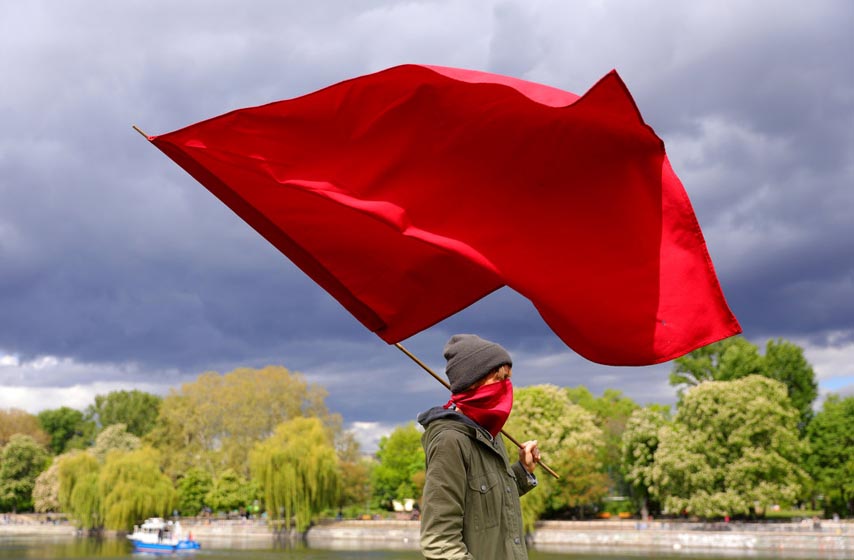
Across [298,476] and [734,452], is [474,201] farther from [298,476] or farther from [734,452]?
[298,476]

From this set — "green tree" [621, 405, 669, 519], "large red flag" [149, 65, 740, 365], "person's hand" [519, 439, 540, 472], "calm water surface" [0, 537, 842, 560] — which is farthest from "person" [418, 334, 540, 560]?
"green tree" [621, 405, 669, 519]

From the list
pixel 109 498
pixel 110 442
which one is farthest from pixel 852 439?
pixel 110 442

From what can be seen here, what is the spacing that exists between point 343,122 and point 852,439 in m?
40.9

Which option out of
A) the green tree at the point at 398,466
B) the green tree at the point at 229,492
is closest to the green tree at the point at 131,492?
the green tree at the point at 229,492

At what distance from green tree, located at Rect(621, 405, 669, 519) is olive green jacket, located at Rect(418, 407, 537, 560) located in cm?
3928

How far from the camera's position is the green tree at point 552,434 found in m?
40.6

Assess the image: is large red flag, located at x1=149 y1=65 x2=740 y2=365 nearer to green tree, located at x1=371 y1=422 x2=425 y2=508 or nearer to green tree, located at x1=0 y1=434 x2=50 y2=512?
green tree, located at x1=371 y1=422 x2=425 y2=508

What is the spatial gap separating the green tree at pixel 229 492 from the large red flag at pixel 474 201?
50.8 m

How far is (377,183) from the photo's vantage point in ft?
13.3

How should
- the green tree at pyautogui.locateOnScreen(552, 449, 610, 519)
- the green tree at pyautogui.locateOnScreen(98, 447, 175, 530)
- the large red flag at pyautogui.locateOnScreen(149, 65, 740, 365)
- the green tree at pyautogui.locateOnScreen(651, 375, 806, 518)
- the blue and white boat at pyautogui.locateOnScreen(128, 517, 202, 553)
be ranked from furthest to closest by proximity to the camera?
the green tree at pyautogui.locateOnScreen(98, 447, 175, 530)
the green tree at pyautogui.locateOnScreen(552, 449, 610, 519)
the blue and white boat at pyautogui.locateOnScreen(128, 517, 202, 553)
the green tree at pyautogui.locateOnScreen(651, 375, 806, 518)
the large red flag at pyautogui.locateOnScreen(149, 65, 740, 365)

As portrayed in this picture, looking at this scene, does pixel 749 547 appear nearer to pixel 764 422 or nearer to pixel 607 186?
pixel 764 422

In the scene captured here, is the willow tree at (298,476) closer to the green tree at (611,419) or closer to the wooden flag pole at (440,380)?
the green tree at (611,419)

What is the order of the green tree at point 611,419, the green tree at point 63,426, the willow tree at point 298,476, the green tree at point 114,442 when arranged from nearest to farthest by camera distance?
the willow tree at point 298,476
the green tree at point 611,419
the green tree at point 114,442
the green tree at point 63,426

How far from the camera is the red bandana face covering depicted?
3.02 meters
